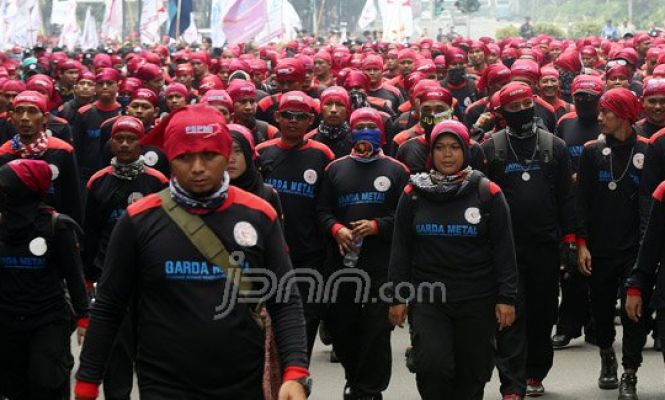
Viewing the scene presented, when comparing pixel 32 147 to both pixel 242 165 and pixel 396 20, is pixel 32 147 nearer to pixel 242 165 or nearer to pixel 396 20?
pixel 242 165

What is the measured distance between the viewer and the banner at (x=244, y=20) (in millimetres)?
26547

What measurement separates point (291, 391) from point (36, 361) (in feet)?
9.78

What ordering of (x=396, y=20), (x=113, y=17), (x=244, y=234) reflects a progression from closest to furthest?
(x=244, y=234), (x=396, y=20), (x=113, y=17)

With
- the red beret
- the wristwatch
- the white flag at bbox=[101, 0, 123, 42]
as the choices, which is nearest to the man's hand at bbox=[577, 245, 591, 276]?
the red beret

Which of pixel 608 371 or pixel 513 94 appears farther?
pixel 608 371

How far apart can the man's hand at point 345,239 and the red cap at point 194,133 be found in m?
3.74

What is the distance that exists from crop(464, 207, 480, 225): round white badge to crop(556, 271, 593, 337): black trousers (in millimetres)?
3496

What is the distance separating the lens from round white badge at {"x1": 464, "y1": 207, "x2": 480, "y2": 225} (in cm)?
805

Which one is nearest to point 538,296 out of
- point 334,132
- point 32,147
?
point 334,132

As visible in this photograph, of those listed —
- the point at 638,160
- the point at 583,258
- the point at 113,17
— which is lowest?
the point at 113,17

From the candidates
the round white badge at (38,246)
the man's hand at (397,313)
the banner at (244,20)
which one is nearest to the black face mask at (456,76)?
the banner at (244,20)

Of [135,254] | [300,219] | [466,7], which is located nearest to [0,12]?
[466,7]

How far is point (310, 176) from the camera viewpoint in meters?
9.76

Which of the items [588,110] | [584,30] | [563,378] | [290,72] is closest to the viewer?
[563,378]
